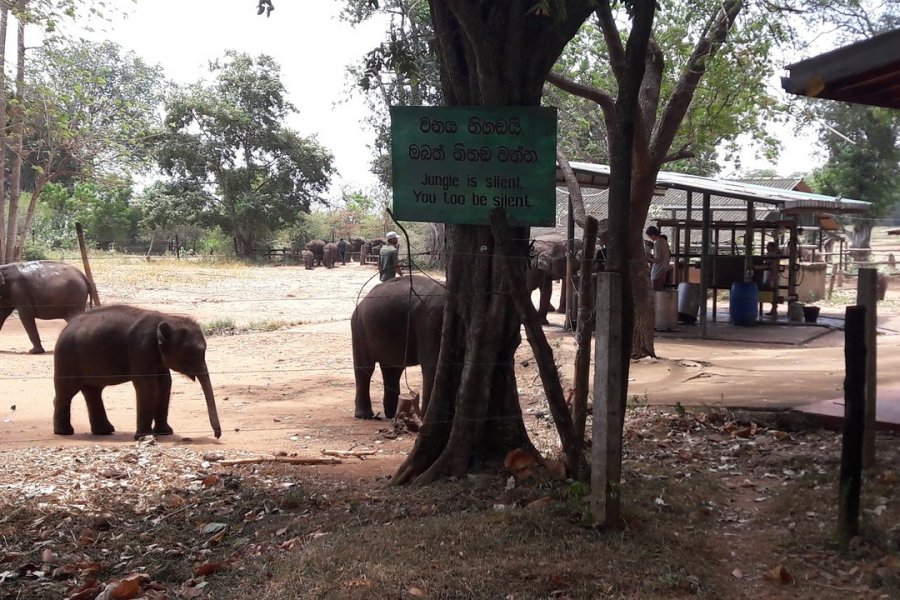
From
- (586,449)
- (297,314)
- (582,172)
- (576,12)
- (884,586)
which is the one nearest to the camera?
(884,586)

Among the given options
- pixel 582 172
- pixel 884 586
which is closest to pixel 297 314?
pixel 582 172

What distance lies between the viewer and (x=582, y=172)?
15.5 metres

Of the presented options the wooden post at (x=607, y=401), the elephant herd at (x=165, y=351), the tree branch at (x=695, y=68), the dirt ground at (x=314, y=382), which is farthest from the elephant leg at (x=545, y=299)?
the wooden post at (x=607, y=401)

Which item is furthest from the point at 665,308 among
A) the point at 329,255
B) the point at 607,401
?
the point at 329,255

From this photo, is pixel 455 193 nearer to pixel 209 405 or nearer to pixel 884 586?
pixel 884 586

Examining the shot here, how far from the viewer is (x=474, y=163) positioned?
5.63 m

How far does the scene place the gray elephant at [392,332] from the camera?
893 centimetres

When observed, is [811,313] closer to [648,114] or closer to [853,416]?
[648,114]

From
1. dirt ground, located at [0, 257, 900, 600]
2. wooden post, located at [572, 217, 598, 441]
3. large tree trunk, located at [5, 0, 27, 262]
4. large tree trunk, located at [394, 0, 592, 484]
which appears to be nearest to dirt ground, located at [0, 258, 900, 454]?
dirt ground, located at [0, 257, 900, 600]

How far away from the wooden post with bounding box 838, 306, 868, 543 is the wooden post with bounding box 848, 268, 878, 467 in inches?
29.2

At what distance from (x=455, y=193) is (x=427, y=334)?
3.41 metres

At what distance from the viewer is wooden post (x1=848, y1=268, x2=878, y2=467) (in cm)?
558

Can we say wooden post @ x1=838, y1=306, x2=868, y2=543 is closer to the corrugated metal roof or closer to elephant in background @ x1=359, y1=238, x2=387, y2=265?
the corrugated metal roof

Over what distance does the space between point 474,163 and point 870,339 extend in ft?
9.49
